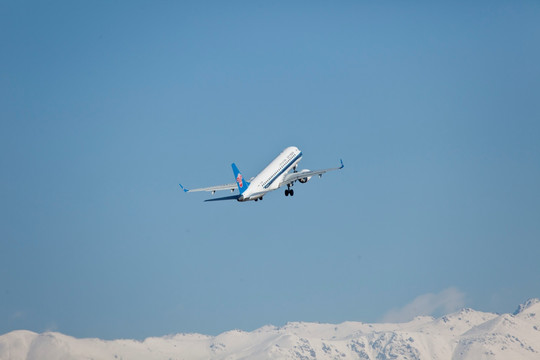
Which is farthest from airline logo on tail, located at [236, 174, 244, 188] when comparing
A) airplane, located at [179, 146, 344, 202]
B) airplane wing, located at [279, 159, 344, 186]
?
airplane wing, located at [279, 159, 344, 186]

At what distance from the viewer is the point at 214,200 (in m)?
165

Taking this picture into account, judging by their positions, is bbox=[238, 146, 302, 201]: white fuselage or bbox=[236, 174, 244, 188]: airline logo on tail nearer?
bbox=[238, 146, 302, 201]: white fuselage

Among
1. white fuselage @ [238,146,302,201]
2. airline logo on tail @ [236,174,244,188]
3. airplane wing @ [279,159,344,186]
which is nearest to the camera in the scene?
white fuselage @ [238,146,302,201]

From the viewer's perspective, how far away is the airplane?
175 m

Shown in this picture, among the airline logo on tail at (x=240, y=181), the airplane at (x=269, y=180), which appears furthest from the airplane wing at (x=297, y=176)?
the airline logo on tail at (x=240, y=181)

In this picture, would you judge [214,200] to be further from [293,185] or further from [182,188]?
[293,185]

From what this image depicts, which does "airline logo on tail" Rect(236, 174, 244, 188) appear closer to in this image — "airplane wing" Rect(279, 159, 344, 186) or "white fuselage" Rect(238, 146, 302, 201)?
"white fuselage" Rect(238, 146, 302, 201)

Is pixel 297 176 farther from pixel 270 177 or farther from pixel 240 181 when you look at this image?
pixel 240 181

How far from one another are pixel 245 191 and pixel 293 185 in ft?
70.0

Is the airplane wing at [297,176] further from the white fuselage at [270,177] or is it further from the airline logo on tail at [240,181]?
the airline logo on tail at [240,181]

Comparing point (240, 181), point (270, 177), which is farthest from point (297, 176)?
point (240, 181)

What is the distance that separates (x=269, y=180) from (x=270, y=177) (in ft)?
4.33

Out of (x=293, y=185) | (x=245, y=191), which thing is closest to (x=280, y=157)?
(x=293, y=185)

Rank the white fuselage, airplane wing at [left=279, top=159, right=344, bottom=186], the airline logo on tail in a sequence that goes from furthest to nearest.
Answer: airplane wing at [left=279, top=159, right=344, bottom=186] < the airline logo on tail < the white fuselage
